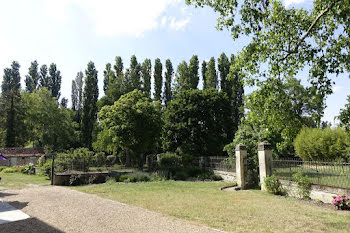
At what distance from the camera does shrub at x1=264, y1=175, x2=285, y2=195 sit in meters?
12.6

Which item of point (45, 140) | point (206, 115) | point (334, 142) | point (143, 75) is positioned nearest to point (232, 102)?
point (206, 115)

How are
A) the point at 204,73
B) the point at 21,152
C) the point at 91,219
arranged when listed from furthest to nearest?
the point at 204,73 → the point at 21,152 → the point at 91,219

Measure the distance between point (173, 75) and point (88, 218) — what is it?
4388 centimetres

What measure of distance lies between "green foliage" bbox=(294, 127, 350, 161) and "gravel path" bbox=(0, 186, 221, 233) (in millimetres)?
20143

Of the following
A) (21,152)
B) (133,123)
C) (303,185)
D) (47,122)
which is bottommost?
(303,185)

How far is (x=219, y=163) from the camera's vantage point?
67.6 feet

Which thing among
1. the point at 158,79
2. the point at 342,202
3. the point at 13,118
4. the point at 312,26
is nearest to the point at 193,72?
Result: the point at 158,79

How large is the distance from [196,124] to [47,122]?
98.2 feet

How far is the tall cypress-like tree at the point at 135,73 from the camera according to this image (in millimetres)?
44250

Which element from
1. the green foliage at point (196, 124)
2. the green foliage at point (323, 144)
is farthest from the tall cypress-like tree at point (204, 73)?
the green foliage at point (323, 144)

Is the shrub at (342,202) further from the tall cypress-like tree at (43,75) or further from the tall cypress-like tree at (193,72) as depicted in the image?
the tall cypress-like tree at (43,75)

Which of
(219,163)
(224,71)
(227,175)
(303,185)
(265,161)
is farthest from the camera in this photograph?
(224,71)

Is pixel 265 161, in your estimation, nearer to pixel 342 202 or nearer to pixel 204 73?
pixel 342 202

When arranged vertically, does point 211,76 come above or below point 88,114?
above
